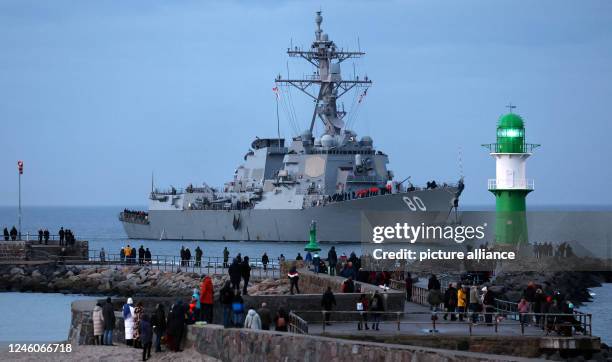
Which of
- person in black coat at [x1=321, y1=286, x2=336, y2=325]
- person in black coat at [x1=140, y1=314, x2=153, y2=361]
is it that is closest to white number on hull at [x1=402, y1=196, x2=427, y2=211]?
person in black coat at [x1=321, y1=286, x2=336, y2=325]

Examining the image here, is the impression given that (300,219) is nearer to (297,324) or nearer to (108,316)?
(108,316)

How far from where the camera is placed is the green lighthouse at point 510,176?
33375 mm

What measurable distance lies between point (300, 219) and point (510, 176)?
39116 millimetres

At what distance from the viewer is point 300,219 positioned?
72.1 meters

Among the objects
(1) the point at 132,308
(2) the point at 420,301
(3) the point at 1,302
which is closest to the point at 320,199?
(3) the point at 1,302

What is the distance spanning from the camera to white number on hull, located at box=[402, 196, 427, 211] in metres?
70.8

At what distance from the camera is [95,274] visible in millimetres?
41250

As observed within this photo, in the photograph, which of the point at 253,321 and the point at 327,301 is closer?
the point at 253,321

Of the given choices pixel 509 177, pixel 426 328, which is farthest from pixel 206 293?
pixel 509 177

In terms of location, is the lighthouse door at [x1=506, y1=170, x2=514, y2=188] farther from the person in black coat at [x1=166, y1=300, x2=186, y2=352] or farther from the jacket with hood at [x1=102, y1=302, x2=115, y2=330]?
the person in black coat at [x1=166, y1=300, x2=186, y2=352]

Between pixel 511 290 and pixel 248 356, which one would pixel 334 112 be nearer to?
pixel 511 290

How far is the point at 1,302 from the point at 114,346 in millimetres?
19671

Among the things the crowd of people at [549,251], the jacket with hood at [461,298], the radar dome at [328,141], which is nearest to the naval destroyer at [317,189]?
the radar dome at [328,141]

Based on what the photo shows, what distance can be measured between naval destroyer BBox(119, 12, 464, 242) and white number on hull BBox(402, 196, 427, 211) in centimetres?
5
